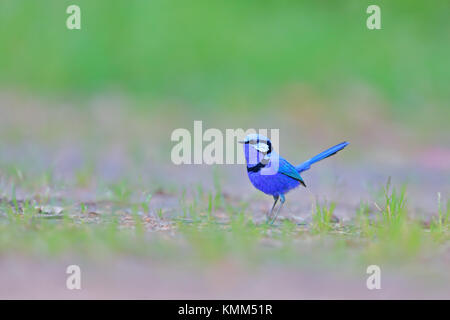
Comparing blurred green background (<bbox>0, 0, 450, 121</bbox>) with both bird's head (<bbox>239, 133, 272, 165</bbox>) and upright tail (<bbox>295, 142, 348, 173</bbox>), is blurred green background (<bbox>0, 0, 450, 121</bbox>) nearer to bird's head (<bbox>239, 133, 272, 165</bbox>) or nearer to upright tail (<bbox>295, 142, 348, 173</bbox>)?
upright tail (<bbox>295, 142, 348, 173</bbox>)

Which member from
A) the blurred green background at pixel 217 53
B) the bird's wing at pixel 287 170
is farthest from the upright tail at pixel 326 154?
the blurred green background at pixel 217 53

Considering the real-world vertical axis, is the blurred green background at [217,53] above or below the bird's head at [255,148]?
above

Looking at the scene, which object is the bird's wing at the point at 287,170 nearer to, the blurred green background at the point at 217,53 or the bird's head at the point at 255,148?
the bird's head at the point at 255,148

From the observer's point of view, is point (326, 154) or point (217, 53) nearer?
point (326, 154)

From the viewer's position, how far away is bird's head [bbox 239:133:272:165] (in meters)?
5.34

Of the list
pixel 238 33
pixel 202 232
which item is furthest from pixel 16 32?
pixel 202 232

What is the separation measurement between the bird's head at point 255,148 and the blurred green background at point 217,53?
5.17m

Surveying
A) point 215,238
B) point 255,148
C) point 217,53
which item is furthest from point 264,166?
point 217,53

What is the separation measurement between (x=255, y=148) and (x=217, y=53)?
20.9 feet

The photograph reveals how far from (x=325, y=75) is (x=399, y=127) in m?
1.58

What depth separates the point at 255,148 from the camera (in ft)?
17.6

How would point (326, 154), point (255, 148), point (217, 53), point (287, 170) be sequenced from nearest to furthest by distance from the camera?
1. point (255, 148)
2. point (287, 170)
3. point (326, 154)
4. point (217, 53)

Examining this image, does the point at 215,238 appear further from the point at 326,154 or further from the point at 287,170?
the point at 326,154

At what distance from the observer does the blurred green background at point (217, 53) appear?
1097cm
